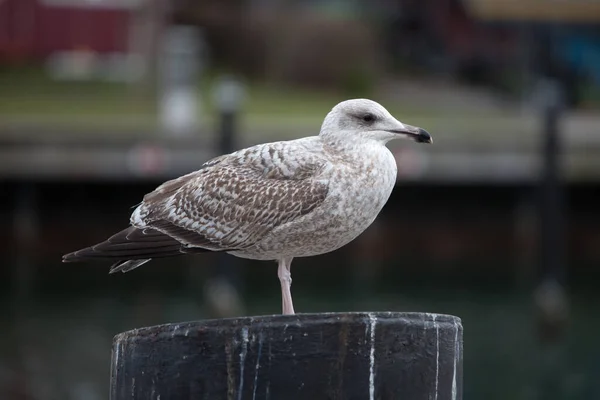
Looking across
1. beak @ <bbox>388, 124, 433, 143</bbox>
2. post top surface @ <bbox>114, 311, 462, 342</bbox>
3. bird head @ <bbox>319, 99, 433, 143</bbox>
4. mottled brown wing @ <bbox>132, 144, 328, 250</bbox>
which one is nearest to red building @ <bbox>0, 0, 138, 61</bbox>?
mottled brown wing @ <bbox>132, 144, 328, 250</bbox>

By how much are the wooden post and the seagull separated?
145 cm

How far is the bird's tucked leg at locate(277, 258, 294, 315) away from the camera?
5.46m

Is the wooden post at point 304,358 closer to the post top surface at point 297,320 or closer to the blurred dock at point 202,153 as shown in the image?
the post top surface at point 297,320

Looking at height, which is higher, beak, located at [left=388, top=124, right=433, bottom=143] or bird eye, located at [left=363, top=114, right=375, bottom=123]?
bird eye, located at [left=363, top=114, right=375, bottom=123]

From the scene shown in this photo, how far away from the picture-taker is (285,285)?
5535 millimetres

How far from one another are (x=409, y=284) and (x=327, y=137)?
1428 cm

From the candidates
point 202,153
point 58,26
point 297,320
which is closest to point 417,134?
point 297,320

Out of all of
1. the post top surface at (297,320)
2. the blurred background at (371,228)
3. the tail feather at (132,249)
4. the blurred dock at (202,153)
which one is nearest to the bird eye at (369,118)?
the tail feather at (132,249)

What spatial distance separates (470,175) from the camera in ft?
60.5

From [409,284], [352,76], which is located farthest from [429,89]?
[409,284]

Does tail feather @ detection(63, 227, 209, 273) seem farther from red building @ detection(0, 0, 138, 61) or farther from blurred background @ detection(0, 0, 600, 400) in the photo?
red building @ detection(0, 0, 138, 61)

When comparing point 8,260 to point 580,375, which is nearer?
point 580,375

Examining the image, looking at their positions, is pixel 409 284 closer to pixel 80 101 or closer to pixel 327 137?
pixel 80 101

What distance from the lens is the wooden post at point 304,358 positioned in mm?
3773
